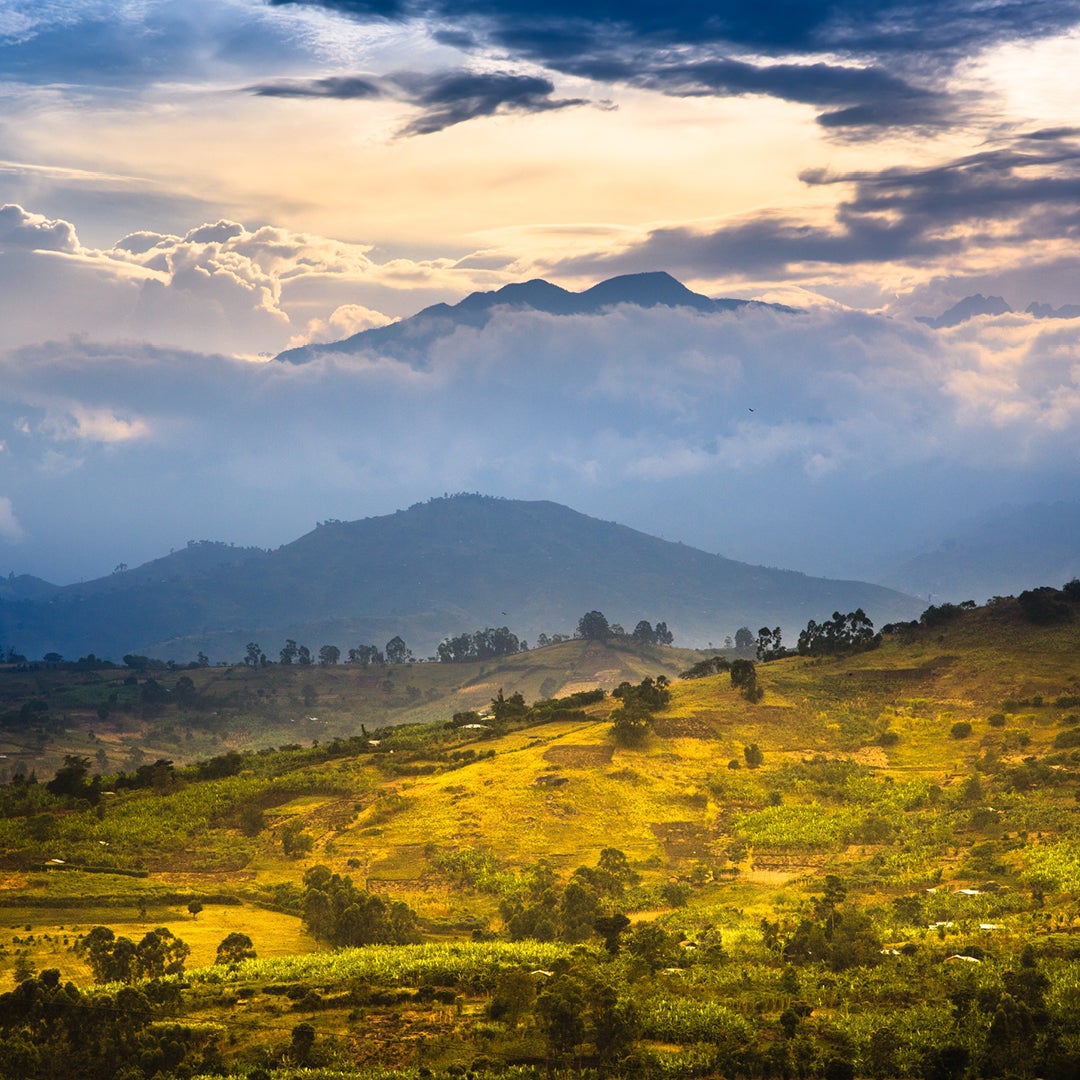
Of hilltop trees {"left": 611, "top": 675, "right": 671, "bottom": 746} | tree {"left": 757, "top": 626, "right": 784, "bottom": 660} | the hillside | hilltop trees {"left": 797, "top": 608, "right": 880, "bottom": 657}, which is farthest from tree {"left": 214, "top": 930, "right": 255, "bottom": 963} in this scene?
tree {"left": 757, "top": 626, "right": 784, "bottom": 660}

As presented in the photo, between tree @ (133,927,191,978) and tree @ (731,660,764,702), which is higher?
tree @ (731,660,764,702)

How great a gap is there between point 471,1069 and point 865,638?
121198 millimetres

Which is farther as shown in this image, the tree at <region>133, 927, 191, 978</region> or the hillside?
the tree at <region>133, 927, 191, 978</region>

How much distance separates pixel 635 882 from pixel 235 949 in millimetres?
32552

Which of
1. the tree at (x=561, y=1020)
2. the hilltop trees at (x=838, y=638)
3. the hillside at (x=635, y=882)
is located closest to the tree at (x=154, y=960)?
the hillside at (x=635, y=882)

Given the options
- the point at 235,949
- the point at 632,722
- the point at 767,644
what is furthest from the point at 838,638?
the point at 235,949

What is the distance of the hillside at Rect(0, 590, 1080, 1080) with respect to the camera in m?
48.6

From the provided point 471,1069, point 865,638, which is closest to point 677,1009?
point 471,1069

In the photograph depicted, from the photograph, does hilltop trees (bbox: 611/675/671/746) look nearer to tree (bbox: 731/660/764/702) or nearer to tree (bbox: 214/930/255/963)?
tree (bbox: 731/660/764/702)

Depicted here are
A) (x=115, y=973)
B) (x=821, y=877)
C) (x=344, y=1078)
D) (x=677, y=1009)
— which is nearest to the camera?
(x=344, y=1078)

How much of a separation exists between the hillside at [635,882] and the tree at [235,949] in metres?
2.62

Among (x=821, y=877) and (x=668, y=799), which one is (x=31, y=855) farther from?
(x=821, y=877)

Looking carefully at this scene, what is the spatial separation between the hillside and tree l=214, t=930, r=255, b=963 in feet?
8.61

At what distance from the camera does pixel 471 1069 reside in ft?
152
